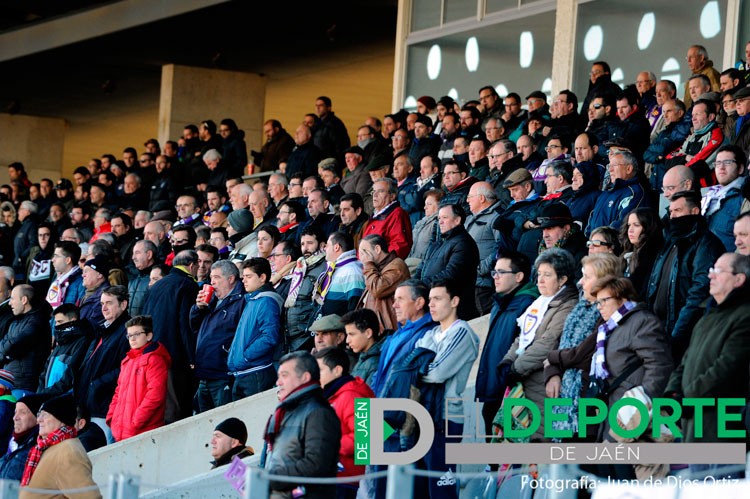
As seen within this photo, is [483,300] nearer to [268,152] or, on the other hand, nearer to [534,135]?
[534,135]

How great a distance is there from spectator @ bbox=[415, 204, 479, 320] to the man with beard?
33.2 inches

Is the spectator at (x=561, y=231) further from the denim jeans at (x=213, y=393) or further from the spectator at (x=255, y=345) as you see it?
the denim jeans at (x=213, y=393)

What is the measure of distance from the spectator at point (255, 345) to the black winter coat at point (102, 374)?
95 cm

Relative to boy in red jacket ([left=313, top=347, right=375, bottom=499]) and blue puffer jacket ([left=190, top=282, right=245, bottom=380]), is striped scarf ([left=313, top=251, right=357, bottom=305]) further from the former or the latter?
boy in red jacket ([left=313, top=347, right=375, bottom=499])

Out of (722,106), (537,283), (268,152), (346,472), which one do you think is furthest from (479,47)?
(346,472)

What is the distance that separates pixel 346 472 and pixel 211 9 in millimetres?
13929

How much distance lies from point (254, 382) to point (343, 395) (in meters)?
2.50

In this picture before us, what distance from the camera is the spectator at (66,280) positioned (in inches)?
483

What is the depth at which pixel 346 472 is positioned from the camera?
709 cm

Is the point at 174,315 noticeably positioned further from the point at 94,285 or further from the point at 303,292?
the point at 94,285

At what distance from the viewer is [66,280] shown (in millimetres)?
12320

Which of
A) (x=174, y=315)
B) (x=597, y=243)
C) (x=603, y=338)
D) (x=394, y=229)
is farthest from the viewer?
(x=394, y=229)

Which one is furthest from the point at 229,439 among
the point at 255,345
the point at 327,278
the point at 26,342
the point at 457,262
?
the point at 26,342

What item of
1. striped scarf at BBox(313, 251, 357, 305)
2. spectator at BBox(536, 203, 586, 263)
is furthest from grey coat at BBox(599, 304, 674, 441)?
striped scarf at BBox(313, 251, 357, 305)
